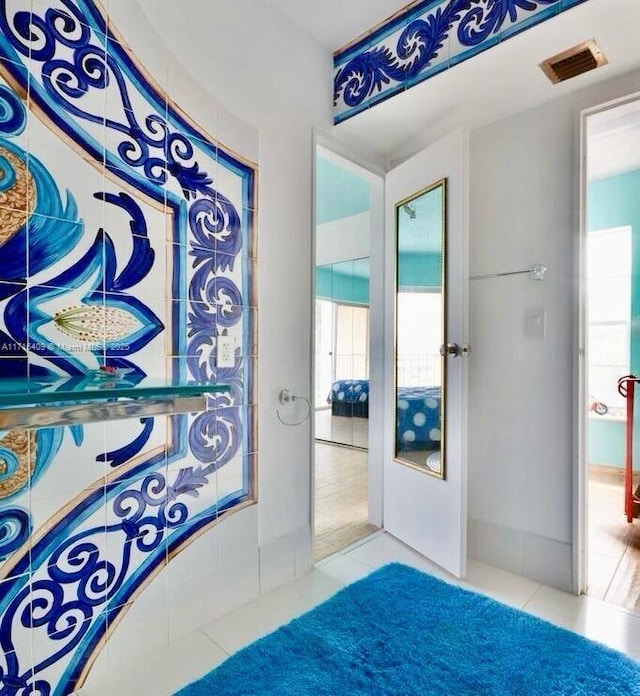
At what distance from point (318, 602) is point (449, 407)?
104cm

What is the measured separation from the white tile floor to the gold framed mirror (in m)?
0.51

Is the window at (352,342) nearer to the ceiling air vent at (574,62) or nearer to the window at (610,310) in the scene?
the window at (610,310)

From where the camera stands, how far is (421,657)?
4.86 ft

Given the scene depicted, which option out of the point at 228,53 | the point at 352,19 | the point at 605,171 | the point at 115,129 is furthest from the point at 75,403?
the point at 605,171

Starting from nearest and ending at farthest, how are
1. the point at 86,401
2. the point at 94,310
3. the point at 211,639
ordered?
the point at 86,401, the point at 94,310, the point at 211,639

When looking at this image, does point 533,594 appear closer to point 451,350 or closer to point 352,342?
point 451,350

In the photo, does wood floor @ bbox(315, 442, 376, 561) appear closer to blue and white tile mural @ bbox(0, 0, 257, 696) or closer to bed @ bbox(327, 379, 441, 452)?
bed @ bbox(327, 379, 441, 452)

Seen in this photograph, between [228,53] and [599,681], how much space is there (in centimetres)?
261

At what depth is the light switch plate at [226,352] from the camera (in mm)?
1709

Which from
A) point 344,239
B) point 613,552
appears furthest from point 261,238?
point 344,239

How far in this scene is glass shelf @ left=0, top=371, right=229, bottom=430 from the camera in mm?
849

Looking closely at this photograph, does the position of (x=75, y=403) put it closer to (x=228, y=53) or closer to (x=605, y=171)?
(x=228, y=53)

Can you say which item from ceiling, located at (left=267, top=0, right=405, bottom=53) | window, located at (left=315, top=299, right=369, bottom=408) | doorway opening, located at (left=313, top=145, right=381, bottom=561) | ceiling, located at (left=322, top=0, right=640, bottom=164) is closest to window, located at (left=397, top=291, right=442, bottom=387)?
ceiling, located at (left=322, top=0, right=640, bottom=164)

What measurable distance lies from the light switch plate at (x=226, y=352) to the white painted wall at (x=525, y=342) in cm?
127
